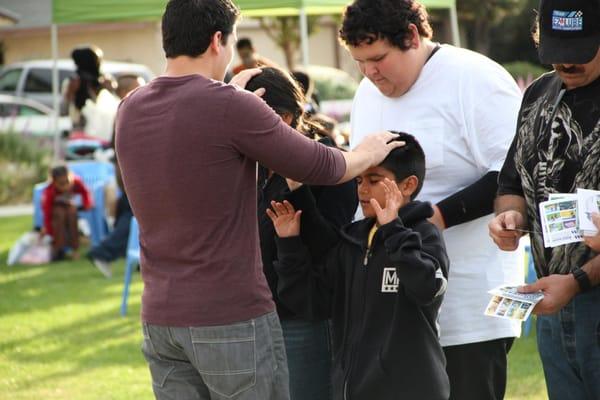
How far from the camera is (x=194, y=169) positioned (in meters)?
3.25

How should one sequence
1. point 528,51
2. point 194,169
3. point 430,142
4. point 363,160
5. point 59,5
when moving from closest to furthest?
1. point 194,169
2. point 363,160
3. point 430,142
4. point 59,5
5. point 528,51

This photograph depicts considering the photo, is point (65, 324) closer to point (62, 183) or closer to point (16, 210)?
point (62, 183)

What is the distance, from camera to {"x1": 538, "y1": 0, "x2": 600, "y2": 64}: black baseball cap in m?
3.26

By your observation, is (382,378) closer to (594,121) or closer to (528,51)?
(594,121)

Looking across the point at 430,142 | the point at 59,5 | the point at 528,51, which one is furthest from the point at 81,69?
the point at 528,51

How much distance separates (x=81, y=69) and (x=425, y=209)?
999 cm

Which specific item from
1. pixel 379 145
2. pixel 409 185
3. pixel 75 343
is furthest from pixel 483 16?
pixel 379 145

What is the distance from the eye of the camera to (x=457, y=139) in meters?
3.93

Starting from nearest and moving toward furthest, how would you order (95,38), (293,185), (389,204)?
(389,204) < (293,185) < (95,38)

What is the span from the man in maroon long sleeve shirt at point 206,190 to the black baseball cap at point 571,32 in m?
0.74

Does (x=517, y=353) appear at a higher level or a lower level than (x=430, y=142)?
lower

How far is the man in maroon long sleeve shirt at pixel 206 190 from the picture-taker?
10.7 ft

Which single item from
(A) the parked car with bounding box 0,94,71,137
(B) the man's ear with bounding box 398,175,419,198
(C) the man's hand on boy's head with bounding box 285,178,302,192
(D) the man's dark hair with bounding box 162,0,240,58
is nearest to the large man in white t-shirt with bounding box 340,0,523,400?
(B) the man's ear with bounding box 398,175,419,198

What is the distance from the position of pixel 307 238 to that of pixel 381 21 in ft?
2.61
